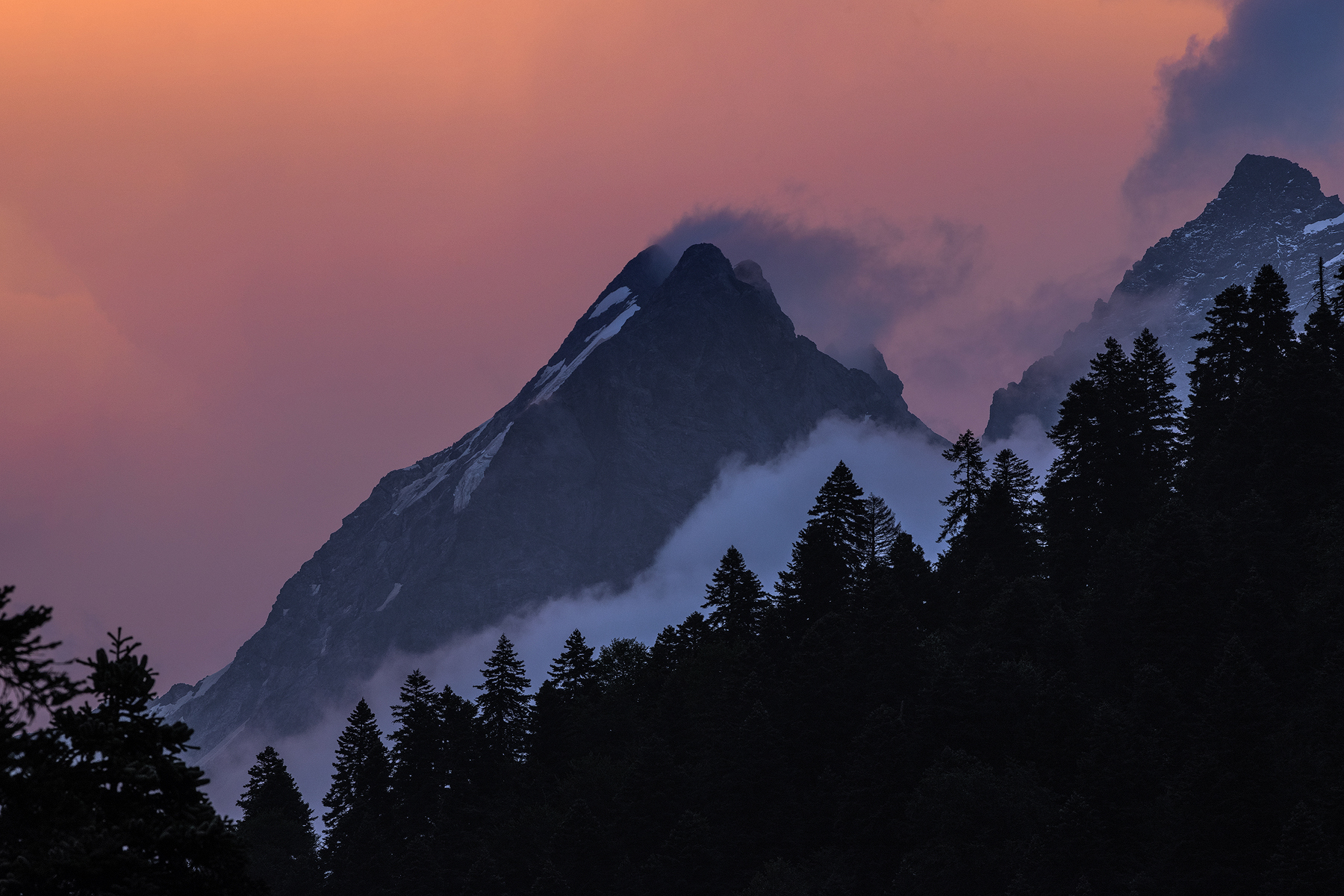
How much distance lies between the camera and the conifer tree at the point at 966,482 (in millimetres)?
106188

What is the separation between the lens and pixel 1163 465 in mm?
93562

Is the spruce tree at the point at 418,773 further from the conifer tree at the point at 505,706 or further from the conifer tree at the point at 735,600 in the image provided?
the conifer tree at the point at 735,600

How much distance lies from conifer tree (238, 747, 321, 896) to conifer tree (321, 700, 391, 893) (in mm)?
1836

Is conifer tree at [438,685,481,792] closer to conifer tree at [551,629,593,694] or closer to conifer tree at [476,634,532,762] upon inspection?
conifer tree at [476,634,532,762]

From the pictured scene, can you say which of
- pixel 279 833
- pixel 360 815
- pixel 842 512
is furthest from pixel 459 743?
pixel 842 512

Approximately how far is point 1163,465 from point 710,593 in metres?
37.4

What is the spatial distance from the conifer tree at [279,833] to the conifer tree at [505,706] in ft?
53.9

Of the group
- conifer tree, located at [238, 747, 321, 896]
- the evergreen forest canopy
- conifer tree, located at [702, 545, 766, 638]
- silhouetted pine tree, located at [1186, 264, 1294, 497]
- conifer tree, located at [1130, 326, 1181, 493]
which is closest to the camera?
the evergreen forest canopy

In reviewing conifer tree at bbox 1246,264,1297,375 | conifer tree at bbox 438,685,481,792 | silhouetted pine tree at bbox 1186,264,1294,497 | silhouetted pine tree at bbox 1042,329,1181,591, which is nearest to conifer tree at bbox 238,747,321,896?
conifer tree at bbox 438,685,481,792

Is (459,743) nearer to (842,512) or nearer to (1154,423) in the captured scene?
(842,512)

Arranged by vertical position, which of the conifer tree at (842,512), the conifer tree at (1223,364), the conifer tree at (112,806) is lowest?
the conifer tree at (112,806)

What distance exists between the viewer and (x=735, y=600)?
341 feet

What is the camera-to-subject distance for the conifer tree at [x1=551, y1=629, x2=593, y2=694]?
10969cm

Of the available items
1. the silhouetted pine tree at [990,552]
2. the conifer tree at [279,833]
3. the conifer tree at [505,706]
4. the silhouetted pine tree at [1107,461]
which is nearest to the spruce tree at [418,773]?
the conifer tree at [505,706]
